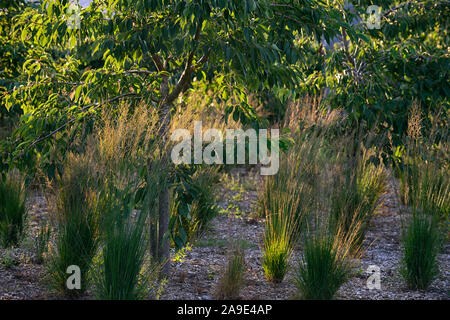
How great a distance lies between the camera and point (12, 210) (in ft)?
15.5

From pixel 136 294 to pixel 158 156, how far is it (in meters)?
0.83

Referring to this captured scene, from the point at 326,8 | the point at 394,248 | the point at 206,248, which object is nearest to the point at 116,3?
the point at 326,8

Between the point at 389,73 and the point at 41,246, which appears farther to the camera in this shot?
the point at 389,73

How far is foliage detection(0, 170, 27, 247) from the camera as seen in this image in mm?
4555

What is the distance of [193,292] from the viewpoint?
145 inches

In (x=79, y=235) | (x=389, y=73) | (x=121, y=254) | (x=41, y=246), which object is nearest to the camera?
(x=121, y=254)

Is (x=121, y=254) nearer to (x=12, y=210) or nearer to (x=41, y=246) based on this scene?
(x=41, y=246)

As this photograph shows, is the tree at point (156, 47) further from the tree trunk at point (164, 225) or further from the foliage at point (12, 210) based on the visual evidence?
the foliage at point (12, 210)

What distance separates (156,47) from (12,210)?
225cm

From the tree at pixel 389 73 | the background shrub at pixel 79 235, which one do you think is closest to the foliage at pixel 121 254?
the background shrub at pixel 79 235

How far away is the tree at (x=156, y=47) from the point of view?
127 inches

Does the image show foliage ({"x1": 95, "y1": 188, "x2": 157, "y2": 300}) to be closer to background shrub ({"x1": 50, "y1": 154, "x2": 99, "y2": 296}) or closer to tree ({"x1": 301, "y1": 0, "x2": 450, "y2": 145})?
background shrub ({"x1": 50, "y1": 154, "x2": 99, "y2": 296})

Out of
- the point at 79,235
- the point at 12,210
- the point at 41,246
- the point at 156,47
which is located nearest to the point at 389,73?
the point at 156,47

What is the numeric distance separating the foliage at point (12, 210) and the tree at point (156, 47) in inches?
43.4
